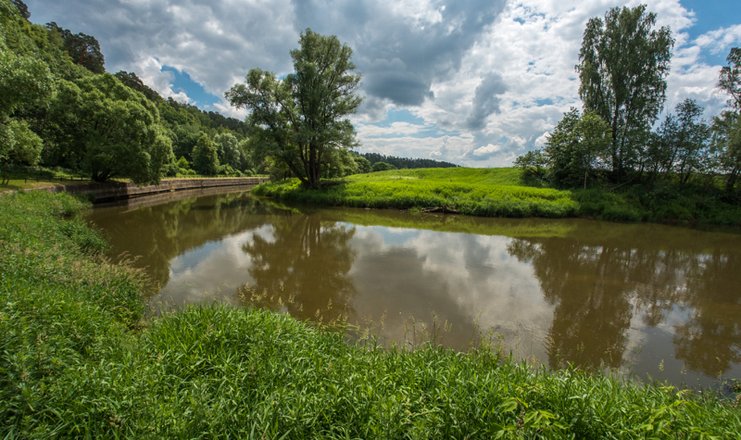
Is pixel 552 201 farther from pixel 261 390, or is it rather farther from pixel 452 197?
pixel 261 390

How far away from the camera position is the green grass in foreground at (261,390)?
2.54 m

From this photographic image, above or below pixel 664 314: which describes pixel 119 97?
above

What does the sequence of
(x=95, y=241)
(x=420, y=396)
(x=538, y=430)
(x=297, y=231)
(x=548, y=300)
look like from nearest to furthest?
(x=538, y=430) → (x=420, y=396) → (x=548, y=300) → (x=95, y=241) → (x=297, y=231)

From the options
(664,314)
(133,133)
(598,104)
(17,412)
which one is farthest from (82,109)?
(598,104)

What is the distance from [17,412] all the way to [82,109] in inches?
1165

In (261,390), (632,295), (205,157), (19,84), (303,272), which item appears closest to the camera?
(261,390)

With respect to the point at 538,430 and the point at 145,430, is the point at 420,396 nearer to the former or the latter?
the point at 538,430

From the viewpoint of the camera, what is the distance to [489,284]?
359 inches

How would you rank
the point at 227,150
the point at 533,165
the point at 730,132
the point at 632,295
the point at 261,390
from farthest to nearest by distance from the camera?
the point at 227,150
the point at 533,165
the point at 730,132
the point at 632,295
the point at 261,390

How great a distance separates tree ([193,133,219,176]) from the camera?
196ft

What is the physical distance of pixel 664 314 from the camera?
743 cm

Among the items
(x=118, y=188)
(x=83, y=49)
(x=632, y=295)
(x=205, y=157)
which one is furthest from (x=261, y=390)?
(x=83, y=49)

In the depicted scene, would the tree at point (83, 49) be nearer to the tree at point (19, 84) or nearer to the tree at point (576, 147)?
the tree at point (19, 84)

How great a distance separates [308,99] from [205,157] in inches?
1687
